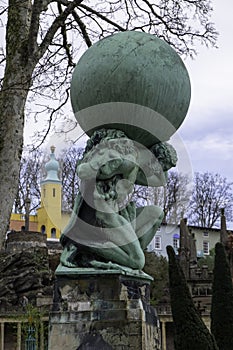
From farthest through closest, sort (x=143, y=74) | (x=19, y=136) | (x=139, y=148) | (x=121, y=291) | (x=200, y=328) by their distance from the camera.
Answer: (x=19, y=136) < (x=200, y=328) < (x=139, y=148) < (x=143, y=74) < (x=121, y=291)

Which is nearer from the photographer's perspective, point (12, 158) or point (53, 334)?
point (53, 334)

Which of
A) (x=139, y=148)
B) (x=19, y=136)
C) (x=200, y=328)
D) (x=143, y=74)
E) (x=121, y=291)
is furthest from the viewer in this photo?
(x=19, y=136)

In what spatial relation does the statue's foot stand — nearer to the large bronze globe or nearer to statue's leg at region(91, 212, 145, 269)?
statue's leg at region(91, 212, 145, 269)

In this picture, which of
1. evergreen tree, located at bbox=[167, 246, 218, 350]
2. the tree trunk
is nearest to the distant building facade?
evergreen tree, located at bbox=[167, 246, 218, 350]

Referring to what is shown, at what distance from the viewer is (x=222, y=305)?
14680mm

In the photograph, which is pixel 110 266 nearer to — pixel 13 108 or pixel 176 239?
pixel 13 108

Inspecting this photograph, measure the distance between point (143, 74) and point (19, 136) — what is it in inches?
176

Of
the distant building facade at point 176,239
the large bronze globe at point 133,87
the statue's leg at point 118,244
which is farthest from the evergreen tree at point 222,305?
the distant building facade at point 176,239

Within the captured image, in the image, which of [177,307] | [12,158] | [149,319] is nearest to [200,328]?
[177,307]

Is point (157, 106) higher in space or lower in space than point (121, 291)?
higher

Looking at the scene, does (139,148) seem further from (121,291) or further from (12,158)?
(12,158)

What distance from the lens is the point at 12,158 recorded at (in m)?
10.8

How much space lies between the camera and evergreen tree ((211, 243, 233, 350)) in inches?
544

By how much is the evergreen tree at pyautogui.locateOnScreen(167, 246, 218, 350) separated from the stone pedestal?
3.23 m
